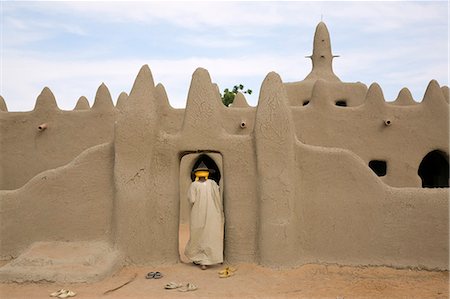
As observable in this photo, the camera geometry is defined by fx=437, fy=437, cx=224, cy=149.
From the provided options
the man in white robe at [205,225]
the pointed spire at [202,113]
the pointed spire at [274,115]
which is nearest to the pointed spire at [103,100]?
the pointed spire at [202,113]

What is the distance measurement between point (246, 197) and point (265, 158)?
855 millimetres

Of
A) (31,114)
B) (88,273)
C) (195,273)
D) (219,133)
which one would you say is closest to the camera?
(88,273)

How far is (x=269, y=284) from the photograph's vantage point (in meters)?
7.41

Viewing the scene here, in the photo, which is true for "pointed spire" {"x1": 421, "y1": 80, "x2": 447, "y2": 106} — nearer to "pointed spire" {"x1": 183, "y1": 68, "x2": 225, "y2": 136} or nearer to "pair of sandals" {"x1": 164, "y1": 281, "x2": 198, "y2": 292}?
"pointed spire" {"x1": 183, "y1": 68, "x2": 225, "y2": 136}

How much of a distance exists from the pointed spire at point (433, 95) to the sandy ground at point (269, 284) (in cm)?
700

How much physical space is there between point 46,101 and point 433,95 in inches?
481

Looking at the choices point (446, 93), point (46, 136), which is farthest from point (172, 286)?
point (446, 93)

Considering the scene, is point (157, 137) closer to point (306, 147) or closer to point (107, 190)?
point (107, 190)

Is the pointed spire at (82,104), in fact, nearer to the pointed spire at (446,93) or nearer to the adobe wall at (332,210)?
the adobe wall at (332,210)

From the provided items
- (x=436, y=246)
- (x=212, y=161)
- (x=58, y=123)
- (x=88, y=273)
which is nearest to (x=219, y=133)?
(x=88, y=273)

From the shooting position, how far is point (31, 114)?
14.2 metres

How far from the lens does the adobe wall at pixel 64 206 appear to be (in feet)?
28.4

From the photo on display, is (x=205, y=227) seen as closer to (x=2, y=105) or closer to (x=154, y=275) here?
(x=154, y=275)

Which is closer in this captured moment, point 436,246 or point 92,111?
point 436,246
